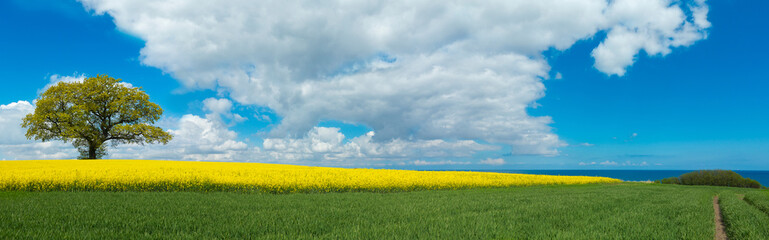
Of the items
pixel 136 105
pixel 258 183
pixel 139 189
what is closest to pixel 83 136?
pixel 136 105

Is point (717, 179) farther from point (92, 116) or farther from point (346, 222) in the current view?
point (92, 116)

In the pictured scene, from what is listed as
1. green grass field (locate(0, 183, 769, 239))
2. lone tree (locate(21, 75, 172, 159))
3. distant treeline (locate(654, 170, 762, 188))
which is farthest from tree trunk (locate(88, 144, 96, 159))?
distant treeline (locate(654, 170, 762, 188))

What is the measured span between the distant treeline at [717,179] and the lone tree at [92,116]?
55.9 m

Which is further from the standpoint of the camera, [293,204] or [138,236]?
[293,204]

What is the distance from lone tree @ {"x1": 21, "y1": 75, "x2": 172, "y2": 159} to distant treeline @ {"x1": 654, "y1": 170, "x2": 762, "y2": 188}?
5586cm

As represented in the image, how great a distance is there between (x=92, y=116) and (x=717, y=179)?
211 ft

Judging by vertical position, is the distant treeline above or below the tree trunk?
below

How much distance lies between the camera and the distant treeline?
3986 cm

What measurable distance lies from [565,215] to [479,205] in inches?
101

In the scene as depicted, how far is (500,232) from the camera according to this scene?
24.4ft

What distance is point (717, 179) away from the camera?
136 ft

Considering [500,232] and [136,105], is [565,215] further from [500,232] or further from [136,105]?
[136,105]

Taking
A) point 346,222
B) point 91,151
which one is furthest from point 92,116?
point 346,222

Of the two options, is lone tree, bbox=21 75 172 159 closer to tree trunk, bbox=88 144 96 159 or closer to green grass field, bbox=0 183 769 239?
tree trunk, bbox=88 144 96 159
